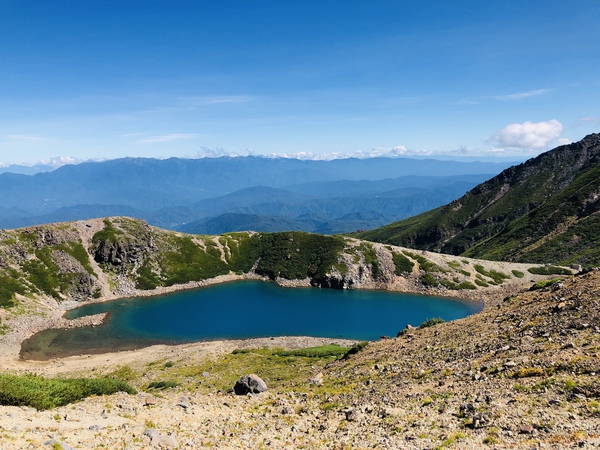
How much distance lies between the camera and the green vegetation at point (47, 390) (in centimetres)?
2272

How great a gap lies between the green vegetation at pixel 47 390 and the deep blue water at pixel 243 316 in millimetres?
55143

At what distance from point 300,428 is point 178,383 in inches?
1152

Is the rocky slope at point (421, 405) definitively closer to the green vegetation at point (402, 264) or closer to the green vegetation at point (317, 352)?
the green vegetation at point (317, 352)

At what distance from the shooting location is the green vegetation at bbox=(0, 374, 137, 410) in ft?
74.5

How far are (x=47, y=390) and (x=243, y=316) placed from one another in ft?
253

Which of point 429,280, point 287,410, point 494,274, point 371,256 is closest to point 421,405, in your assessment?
point 287,410

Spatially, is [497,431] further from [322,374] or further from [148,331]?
[148,331]

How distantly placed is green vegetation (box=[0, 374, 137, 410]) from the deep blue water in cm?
5514

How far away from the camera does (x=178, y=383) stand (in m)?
45.7

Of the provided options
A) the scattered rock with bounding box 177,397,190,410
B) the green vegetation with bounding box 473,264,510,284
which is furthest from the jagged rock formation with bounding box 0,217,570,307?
the scattered rock with bounding box 177,397,190,410

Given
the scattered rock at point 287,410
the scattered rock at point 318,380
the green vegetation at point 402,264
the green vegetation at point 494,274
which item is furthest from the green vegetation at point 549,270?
the scattered rock at point 287,410

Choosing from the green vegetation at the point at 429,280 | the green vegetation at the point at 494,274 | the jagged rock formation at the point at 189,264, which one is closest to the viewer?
the jagged rock formation at the point at 189,264

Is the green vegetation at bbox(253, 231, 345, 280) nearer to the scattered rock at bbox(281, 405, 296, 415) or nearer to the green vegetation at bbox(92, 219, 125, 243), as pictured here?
the green vegetation at bbox(92, 219, 125, 243)

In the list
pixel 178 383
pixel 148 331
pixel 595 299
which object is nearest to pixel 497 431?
pixel 595 299
